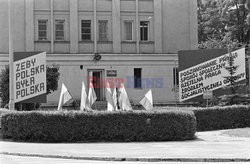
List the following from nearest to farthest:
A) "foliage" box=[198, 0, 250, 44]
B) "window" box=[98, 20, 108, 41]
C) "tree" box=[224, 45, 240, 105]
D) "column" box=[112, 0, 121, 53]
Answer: "tree" box=[224, 45, 240, 105] < "column" box=[112, 0, 121, 53] < "window" box=[98, 20, 108, 41] < "foliage" box=[198, 0, 250, 44]

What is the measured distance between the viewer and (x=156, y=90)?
130ft

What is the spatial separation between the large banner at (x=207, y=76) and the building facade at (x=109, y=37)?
8262 millimetres

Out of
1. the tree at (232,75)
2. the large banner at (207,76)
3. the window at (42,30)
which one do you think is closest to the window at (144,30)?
the window at (42,30)

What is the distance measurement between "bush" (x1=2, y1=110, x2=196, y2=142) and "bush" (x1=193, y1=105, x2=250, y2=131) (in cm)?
539

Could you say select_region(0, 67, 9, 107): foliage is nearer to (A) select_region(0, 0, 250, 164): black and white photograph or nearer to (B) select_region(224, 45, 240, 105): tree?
(A) select_region(0, 0, 250, 164): black and white photograph

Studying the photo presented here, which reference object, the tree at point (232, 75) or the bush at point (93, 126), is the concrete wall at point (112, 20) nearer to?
the tree at point (232, 75)

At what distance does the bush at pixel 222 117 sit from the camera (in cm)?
2484

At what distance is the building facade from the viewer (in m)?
38.3

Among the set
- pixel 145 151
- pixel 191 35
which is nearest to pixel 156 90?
pixel 191 35

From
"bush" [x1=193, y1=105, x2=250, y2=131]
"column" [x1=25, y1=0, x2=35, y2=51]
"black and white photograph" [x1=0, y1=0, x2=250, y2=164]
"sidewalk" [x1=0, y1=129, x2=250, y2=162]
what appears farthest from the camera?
"column" [x1=25, y1=0, x2=35, y2=51]

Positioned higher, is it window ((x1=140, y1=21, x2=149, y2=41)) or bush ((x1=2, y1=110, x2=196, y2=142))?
window ((x1=140, y1=21, x2=149, y2=41))

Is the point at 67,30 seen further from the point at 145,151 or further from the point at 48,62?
the point at 145,151

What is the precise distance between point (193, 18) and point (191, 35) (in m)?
1.49

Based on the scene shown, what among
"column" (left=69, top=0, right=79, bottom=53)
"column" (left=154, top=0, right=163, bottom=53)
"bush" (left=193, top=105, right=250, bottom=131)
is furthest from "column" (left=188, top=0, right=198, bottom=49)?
"bush" (left=193, top=105, right=250, bottom=131)
